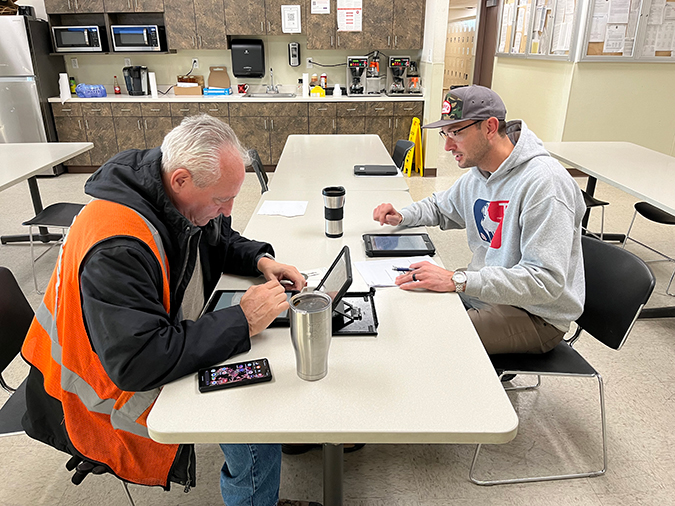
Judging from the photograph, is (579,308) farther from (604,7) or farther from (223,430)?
(604,7)

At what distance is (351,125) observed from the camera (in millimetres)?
5895

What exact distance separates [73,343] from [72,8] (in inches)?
228

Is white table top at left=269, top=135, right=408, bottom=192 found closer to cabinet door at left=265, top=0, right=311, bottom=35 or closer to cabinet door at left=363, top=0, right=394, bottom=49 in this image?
cabinet door at left=363, top=0, right=394, bottom=49

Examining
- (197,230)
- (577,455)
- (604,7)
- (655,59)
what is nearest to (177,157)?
(197,230)

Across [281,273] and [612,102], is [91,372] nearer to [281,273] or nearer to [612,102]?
[281,273]

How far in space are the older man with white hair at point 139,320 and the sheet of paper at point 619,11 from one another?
536 cm


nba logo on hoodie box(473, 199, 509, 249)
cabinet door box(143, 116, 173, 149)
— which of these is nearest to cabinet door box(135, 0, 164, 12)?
cabinet door box(143, 116, 173, 149)

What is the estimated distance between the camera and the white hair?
3.90 ft

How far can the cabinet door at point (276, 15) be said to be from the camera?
18.5 feet

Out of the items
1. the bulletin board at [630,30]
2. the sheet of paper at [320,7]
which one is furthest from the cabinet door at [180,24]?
the bulletin board at [630,30]

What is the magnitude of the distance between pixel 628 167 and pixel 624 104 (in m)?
2.90

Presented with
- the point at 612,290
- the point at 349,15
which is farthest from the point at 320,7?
the point at 612,290

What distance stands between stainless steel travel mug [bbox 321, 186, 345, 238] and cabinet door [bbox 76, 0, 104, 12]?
5.12 metres

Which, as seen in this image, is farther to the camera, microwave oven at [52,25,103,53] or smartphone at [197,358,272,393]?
microwave oven at [52,25,103,53]
